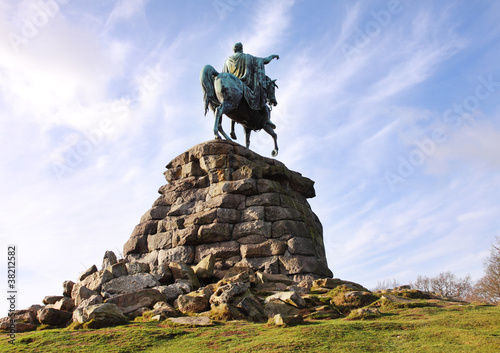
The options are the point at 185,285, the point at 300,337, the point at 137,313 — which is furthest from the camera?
the point at 185,285

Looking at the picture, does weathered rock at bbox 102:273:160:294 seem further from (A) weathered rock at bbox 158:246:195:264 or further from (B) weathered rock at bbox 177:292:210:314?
(A) weathered rock at bbox 158:246:195:264

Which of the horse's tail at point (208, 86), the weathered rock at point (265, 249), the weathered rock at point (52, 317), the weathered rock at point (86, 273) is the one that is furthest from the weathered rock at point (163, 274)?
the horse's tail at point (208, 86)

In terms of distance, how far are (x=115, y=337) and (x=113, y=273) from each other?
14.6 feet

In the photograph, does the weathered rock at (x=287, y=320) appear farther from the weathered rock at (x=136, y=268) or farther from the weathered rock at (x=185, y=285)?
the weathered rock at (x=136, y=268)

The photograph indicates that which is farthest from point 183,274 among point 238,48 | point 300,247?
point 238,48

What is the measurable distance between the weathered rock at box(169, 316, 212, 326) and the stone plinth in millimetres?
4673

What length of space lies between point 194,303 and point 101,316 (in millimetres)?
1718

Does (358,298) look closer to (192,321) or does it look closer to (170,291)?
(192,321)

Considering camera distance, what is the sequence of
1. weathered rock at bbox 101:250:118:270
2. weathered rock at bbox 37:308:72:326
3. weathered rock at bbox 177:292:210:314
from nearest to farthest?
weathered rock at bbox 177:292:210:314 < weathered rock at bbox 37:308:72:326 < weathered rock at bbox 101:250:118:270

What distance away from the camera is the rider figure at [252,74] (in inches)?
676

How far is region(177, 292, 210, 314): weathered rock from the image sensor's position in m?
9.07

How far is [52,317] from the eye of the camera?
9289 mm

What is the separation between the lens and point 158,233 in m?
14.5

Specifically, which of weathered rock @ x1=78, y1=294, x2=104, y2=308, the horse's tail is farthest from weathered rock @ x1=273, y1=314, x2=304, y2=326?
the horse's tail
